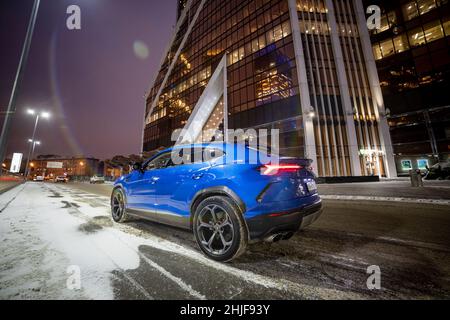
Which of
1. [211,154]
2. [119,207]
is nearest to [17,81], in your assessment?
[119,207]

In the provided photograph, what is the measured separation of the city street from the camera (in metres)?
1.71

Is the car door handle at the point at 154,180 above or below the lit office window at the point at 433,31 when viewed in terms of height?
below

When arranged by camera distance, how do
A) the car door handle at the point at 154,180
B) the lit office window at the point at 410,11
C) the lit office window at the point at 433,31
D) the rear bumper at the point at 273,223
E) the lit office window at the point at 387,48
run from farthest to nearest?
the lit office window at the point at 387,48, the lit office window at the point at 410,11, the lit office window at the point at 433,31, the car door handle at the point at 154,180, the rear bumper at the point at 273,223

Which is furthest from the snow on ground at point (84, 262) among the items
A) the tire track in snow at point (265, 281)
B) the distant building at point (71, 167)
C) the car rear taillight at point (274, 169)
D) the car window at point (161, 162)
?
the distant building at point (71, 167)

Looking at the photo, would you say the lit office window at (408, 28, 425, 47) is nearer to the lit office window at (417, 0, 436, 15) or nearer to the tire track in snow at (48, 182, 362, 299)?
the lit office window at (417, 0, 436, 15)

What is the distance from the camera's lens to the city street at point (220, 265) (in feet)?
5.61

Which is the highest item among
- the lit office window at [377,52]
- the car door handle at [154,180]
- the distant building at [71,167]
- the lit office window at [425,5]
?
the lit office window at [425,5]

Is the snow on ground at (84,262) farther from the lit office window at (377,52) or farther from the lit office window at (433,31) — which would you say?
the lit office window at (433,31)

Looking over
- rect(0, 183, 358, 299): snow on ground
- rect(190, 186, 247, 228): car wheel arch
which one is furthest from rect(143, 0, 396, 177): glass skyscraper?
rect(0, 183, 358, 299): snow on ground

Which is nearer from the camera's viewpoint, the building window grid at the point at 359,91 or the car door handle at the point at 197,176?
the car door handle at the point at 197,176

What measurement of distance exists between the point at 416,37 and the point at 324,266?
3192 cm

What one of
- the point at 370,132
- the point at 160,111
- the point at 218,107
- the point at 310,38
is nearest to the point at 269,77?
the point at 310,38

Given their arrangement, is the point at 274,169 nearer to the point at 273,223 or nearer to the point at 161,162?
the point at 273,223

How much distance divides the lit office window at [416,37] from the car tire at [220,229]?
3164 cm
